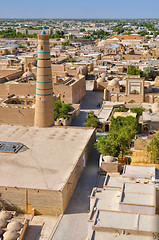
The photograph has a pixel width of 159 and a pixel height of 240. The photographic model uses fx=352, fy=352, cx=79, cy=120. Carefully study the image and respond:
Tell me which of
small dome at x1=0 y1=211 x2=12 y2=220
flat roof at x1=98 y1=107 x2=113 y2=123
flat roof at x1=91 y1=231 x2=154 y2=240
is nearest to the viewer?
flat roof at x1=91 y1=231 x2=154 y2=240

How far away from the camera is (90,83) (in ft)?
114

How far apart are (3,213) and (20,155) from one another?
3460 millimetres

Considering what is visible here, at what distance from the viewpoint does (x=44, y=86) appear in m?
17.2

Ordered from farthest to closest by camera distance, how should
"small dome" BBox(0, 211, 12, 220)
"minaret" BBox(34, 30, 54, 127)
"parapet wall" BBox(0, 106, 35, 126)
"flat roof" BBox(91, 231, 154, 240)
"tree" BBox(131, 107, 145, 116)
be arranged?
"tree" BBox(131, 107, 145, 116) → "parapet wall" BBox(0, 106, 35, 126) → "minaret" BBox(34, 30, 54, 127) → "small dome" BBox(0, 211, 12, 220) → "flat roof" BBox(91, 231, 154, 240)

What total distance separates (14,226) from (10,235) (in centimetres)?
41

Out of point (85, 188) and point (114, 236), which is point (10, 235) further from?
point (85, 188)

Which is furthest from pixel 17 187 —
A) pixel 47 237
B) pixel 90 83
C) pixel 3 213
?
pixel 90 83

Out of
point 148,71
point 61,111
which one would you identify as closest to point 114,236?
point 61,111

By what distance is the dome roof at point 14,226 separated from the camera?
10.9 m

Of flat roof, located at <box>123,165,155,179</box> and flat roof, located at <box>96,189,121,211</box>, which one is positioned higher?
flat roof, located at <box>123,165,155,179</box>

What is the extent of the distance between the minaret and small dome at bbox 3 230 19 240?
794 cm

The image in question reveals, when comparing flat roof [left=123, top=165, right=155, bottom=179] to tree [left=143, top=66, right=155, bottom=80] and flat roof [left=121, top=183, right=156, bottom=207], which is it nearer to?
flat roof [left=121, top=183, right=156, bottom=207]

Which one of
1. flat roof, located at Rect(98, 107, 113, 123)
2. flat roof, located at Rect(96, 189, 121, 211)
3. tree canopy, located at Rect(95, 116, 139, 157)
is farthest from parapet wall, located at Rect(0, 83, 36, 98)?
flat roof, located at Rect(96, 189, 121, 211)

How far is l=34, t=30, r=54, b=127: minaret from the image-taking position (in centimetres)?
1686
